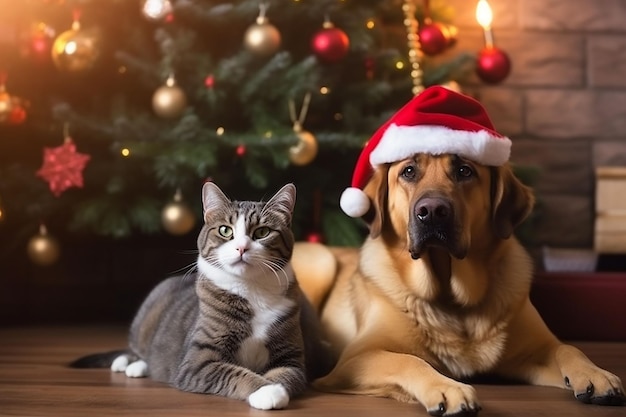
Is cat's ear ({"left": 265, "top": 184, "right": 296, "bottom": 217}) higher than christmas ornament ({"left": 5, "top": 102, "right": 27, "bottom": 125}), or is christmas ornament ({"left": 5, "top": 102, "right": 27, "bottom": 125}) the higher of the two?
christmas ornament ({"left": 5, "top": 102, "right": 27, "bottom": 125})

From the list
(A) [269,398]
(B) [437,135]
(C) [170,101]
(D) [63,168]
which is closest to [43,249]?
(D) [63,168]

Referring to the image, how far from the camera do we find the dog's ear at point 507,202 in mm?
2033

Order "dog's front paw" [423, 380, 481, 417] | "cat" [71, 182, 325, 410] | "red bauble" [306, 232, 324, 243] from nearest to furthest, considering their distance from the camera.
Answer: "dog's front paw" [423, 380, 481, 417] → "cat" [71, 182, 325, 410] → "red bauble" [306, 232, 324, 243]

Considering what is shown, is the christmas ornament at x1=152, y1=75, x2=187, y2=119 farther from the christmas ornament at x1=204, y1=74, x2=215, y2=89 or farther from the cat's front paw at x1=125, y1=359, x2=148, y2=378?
the cat's front paw at x1=125, y1=359, x2=148, y2=378

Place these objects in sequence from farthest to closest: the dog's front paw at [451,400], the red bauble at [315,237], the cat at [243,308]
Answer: the red bauble at [315,237] < the cat at [243,308] < the dog's front paw at [451,400]

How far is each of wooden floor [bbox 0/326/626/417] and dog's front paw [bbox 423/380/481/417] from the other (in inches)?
2.9

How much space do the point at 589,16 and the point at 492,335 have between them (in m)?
2.16

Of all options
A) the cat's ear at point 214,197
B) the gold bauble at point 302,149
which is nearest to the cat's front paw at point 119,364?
the cat's ear at point 214,197

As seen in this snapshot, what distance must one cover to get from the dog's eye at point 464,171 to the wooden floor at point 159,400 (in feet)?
1.80

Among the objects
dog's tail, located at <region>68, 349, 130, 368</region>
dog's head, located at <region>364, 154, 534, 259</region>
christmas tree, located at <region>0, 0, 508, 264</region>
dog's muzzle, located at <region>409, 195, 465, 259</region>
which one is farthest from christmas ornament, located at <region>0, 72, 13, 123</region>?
dog's muzzle, located at <region>409, 195, 465, 259</region>

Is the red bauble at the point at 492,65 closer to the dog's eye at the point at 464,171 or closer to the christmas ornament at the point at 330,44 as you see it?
the christmas ornament at the point at 330,44

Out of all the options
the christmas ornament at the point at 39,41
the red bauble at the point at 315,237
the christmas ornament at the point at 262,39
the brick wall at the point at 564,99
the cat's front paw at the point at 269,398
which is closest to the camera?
the cat's front paw at the point at 269,398

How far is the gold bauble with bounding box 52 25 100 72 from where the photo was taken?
271cm

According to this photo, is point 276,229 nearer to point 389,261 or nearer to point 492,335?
point 389,261
